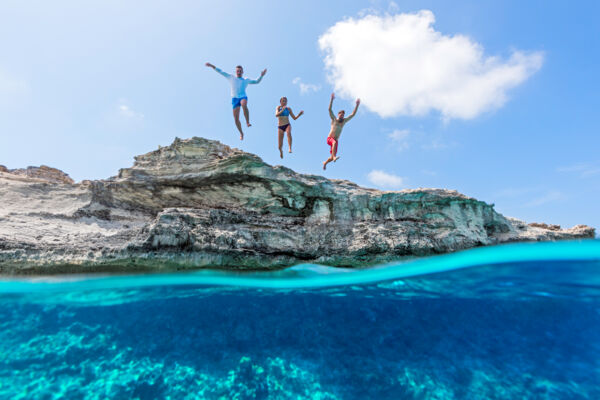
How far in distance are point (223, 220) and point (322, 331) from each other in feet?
20.6

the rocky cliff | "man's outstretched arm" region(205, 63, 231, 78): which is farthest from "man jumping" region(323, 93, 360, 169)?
"man's outstretched arm" region(205, 63, 231, 78)

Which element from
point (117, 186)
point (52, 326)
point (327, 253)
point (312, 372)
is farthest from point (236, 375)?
point (52, 326)

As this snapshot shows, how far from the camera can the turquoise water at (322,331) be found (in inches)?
275

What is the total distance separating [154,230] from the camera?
7.16m

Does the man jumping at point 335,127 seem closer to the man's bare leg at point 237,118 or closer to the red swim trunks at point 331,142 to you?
the red swim trunks at point 331,142

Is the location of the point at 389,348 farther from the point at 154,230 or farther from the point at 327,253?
the point at 154,230

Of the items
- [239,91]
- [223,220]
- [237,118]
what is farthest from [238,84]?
[223,220]

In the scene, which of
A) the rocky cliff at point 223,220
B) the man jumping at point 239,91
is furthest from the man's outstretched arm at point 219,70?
the rocky cliff at point 223,220

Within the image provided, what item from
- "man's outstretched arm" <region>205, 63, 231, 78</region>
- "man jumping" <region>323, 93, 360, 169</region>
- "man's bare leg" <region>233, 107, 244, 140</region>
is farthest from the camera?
"man jumping" <region>323, 93, 360, 169</region>

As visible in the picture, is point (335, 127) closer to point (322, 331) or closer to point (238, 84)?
point (238, 84)

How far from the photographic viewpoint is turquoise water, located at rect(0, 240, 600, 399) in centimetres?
698

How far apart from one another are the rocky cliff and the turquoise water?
2.80ft

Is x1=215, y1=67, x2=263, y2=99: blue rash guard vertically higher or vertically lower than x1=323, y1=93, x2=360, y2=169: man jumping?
higher

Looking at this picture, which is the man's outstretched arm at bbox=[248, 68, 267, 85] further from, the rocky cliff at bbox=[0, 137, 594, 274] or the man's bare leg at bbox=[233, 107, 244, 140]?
the rocky cliff at bbox=[0, 137, 594, 274]
